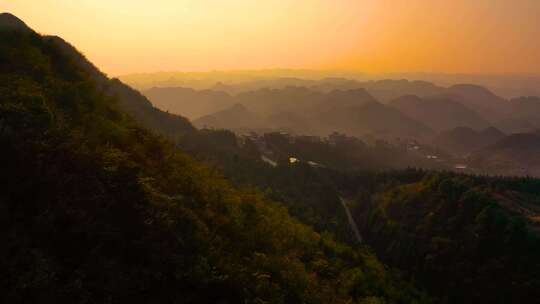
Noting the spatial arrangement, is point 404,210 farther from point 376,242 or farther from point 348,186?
point 348,186

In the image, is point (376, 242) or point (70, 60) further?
point (376, 242)

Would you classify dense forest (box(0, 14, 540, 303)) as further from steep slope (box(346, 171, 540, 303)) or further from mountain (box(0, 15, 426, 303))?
steep slope (box(346, 171, 540, 303))

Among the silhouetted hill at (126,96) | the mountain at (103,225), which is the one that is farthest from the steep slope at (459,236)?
the silhouetted hill at (126,96)

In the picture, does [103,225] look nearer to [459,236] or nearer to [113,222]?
[113,222]

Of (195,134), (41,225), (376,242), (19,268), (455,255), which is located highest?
(41,225)

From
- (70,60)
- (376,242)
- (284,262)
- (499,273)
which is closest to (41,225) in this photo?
(284,262)

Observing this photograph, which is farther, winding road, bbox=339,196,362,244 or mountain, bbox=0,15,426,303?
winding road, bbox=339,196,362,244

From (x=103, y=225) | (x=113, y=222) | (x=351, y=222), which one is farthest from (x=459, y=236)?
(x=103, y=225)

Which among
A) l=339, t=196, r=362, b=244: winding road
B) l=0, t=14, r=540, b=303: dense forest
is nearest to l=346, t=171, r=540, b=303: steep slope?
l=339, t=196, r=362, b=244: winding road
